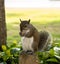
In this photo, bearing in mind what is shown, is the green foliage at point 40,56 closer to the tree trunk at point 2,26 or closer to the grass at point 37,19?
the tree trunk at point 2,26

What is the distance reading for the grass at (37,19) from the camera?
2.75 m

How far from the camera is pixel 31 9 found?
2787 mm

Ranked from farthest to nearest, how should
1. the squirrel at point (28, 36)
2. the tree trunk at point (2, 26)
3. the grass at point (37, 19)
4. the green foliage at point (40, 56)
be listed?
the grass at point (37, 19) → the tree trunk at point (2, 26) → the green foliage at point (40, 56) → the squirrel at point (28, 36)

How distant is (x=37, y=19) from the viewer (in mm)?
2787

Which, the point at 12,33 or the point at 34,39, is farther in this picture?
the point at 12,33

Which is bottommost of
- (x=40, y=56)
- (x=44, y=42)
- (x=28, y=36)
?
(x=40, y=56)

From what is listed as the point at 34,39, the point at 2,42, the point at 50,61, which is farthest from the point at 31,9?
the point at 34,39

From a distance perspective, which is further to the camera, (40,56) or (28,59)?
(40,56)

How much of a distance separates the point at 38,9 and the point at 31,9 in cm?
9

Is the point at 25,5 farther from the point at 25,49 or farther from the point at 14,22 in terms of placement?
the point at 25,49

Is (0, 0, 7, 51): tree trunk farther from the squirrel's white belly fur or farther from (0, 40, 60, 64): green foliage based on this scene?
the squirrel's white belly fur

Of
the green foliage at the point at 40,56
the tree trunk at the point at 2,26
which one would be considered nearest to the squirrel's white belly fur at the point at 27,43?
the green foliage at the point at 40,56

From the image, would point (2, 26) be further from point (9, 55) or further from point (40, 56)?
point (40, 56)

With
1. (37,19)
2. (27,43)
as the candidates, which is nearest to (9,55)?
(27,43)
